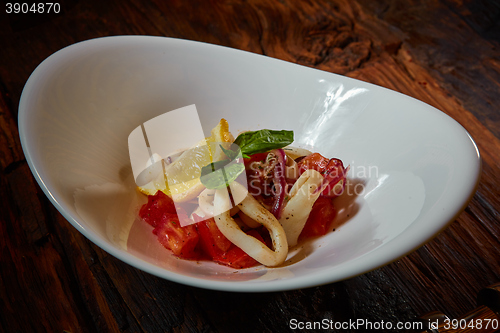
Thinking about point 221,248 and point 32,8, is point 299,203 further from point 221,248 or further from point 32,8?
point 32,8

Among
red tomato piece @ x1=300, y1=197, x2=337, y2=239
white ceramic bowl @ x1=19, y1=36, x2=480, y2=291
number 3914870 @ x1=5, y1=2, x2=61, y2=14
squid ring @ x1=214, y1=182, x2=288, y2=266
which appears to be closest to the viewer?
white ceramic bowl @ x1=19, y1=36, x2=480, y2=291

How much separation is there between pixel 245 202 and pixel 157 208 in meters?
0.30

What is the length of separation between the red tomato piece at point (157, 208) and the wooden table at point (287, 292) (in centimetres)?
16

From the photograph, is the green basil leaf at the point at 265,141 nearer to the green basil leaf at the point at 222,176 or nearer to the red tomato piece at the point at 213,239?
the green basil leaf at the point at 222,176

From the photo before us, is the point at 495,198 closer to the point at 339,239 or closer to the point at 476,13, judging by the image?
the point at 339,239

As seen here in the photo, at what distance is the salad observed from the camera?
1121 mm

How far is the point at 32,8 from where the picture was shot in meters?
2.18

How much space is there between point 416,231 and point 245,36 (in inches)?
61.8

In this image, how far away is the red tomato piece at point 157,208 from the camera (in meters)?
1.25

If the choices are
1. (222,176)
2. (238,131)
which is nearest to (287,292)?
(222,176)

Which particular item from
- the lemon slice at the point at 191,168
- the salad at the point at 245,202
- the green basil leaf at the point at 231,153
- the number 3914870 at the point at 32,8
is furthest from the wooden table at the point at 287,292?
the green basil leaf at the point at 231,153

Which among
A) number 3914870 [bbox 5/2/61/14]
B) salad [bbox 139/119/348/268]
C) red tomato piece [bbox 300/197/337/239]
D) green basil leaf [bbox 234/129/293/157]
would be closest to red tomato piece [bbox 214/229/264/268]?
salad [bbox 139/119/348/268]

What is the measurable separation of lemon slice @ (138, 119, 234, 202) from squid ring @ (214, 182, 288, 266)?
133mm

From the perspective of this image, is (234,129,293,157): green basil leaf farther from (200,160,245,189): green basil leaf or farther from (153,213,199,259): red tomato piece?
(153,213,199,259): red tomato piece
